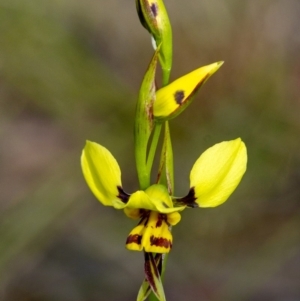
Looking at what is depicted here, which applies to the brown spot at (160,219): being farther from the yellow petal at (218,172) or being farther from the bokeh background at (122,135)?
the bokeh background at (122,135)

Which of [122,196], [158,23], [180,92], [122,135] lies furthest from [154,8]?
[122,135]

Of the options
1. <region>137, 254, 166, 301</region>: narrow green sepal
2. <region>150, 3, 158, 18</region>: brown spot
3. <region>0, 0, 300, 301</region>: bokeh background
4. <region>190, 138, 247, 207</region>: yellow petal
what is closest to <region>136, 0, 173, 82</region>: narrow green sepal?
<region>150, 3, 158, 18</region>: brown spot

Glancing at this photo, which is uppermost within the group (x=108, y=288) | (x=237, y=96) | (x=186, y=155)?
(x=237, y=96)

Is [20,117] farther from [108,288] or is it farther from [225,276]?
[225,276]

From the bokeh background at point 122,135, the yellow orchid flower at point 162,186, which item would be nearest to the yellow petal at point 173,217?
the yellow orchid flower at point 162,186

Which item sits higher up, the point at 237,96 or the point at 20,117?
the point at 237,96

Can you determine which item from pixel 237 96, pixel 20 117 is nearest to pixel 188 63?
pixel 237 96

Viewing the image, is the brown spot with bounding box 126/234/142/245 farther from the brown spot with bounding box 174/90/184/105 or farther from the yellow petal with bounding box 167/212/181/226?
the brown spot with bounding box 174/90/184/105
